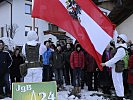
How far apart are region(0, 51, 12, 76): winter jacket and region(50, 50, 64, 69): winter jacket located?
1.56 meters

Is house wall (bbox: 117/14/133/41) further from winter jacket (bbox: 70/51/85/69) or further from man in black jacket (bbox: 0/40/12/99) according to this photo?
man in black jacket (bbox: 0/40/12/99)

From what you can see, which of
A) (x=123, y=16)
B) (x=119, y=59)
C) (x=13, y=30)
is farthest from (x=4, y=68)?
(x=13, y=30)

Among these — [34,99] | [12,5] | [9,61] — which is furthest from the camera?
[12,5]

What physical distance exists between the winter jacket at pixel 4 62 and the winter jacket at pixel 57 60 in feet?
5.13

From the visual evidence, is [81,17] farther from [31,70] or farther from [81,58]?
[81,58]

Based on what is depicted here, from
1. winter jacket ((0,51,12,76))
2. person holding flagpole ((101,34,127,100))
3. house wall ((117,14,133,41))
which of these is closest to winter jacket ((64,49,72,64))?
winter jacket ((0,51,12,76))

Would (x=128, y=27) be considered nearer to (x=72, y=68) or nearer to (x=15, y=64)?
(x=72, y=68)

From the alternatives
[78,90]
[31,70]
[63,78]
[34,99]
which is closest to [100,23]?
[31,70]

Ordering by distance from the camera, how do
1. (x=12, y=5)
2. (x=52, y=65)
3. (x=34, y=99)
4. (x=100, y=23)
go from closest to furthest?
(x=34, y=99) → (x=100, y=23) → (x=52, y=65) → (x=12, y=5)

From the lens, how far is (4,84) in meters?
9.05

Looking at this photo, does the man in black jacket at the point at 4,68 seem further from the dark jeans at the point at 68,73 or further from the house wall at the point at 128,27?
the house wall at the point at 128,27

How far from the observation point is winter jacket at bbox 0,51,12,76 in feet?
28.9

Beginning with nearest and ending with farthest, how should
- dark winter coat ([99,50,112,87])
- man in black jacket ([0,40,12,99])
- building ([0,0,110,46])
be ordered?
A: man in black jacket ([0,40,12,99]) → dark winter coat ([99,50,112,87]) → building ([0,0,110,46])

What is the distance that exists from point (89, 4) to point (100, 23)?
49cm
